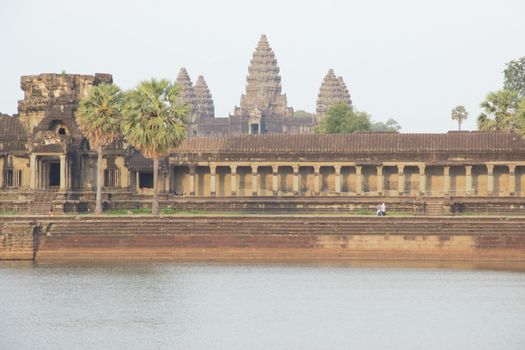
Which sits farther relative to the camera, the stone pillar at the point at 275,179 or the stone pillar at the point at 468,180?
the stone pillar at the point at 275,179

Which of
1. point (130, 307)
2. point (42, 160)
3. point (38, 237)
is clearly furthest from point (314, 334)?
point (42, 160)

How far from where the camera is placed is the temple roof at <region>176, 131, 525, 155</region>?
98875 millimetres

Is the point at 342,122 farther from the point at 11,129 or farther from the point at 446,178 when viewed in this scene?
the point at 11,129

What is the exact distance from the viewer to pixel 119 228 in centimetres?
7956

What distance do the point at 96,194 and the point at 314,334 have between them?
36.7m

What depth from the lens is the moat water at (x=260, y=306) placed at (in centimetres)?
5650

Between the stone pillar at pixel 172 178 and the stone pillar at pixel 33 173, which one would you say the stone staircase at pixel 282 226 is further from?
the stone pillar at pixel 172 178

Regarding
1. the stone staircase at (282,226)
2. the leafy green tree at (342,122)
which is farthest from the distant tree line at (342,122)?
the stone staircase at (282,226)

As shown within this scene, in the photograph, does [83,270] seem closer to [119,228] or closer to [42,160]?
[119,228]

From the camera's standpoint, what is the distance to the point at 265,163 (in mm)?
100438

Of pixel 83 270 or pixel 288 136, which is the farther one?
pixel 288 136

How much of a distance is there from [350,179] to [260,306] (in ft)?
126

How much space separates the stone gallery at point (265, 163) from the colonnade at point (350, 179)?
0.21 ft

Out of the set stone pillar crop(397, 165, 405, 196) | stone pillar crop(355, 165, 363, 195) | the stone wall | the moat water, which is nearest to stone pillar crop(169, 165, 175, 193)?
stone pillar crop(355, 165, 363, 195)
